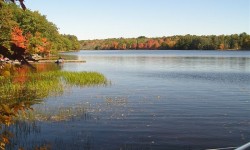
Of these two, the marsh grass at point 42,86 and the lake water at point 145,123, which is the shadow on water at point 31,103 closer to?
the marsh grass at point 42,86

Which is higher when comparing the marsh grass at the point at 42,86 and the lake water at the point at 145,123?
the marsh grass at the point at 42,86

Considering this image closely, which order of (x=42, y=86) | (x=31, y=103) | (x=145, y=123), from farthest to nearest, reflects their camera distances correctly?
(x=42, y=86)
(x=31, y=103)
(x=145, y=123)

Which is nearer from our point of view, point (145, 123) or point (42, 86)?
point (145, 123)

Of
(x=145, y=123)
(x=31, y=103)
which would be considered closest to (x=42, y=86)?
(x=31, y=103)

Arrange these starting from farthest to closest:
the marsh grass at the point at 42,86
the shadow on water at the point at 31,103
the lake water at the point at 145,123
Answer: the marsh grass at the point at 42,86 < the lake water at the point at 145,123 < the shadow on water at the point at 31,103

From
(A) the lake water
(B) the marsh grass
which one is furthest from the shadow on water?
(A) the lake water

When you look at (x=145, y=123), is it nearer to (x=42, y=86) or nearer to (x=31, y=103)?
(x=31, y=103)

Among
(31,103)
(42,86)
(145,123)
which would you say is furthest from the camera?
(42,86)

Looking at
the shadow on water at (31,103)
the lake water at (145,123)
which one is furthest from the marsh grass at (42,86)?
the lake water at (145,123)

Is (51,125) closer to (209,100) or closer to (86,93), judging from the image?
(86,93)

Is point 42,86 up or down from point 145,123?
up

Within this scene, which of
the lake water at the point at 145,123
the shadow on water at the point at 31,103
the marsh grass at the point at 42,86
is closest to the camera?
the shadow on water at the point at 31,103

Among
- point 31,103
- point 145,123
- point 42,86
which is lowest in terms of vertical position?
point 145,123

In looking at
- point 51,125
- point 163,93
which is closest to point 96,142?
point 51,125
